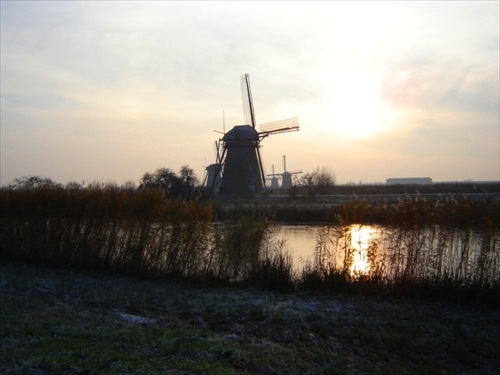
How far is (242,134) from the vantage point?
51031 mm

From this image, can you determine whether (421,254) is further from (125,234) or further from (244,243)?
(125,234)

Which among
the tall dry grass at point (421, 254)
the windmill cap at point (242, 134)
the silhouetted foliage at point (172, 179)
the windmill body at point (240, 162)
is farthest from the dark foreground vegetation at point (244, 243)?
the windmill cap at point (242, 134)

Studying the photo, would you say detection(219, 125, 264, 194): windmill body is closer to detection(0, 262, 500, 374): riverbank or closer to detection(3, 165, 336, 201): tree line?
detection(3, 165, 336, 201): tree line

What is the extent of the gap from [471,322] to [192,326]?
5.04m

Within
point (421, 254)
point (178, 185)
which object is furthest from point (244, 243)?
point (178, 185)

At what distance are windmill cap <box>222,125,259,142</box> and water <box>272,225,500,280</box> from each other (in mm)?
37709

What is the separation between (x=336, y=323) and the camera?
29.7 ft

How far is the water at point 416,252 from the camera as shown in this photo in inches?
471

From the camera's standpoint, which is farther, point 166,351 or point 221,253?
point 221,253

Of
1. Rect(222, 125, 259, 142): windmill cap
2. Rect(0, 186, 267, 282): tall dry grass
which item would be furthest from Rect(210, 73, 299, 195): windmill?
Rect(0, 186, 267, 282): tall dry grass

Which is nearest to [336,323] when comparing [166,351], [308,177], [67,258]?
[166,351]

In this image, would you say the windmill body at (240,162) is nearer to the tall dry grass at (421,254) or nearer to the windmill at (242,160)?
the windmill at (242,160)

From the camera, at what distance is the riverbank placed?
21.0ft

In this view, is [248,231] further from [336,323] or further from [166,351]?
[166,351]
